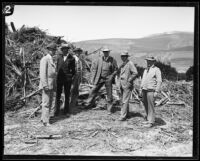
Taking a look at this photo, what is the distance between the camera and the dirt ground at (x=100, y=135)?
8.49m

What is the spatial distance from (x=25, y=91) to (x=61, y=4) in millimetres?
3446

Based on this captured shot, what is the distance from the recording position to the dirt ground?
27.9ft

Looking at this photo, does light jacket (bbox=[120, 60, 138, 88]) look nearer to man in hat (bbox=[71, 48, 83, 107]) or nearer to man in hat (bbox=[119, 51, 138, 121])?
man in hat (bbox=[119, 51, 138, 121])

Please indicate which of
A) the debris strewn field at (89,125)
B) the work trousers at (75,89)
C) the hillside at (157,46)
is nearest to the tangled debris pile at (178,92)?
the debris strewn field at (89,125)

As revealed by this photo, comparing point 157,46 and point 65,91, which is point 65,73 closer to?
point 65,91

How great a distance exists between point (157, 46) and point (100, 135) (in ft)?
12.9

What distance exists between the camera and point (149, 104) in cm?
934

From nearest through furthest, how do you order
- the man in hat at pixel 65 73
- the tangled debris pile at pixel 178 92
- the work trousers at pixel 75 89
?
the man in hat at pixel 65 73 < the work trousers at pixel 75 89 < the tangled debris pile at pixel 178 92

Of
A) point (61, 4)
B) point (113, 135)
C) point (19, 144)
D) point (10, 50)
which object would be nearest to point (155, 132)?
point (113, 135)

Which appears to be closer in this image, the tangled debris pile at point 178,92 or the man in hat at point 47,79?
the man in hat at point 47,79

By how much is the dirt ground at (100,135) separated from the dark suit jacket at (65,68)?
1191mm

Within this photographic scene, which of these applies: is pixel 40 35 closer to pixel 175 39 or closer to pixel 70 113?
pixel 70 113

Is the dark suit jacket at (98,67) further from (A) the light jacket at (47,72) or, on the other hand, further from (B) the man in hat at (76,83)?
(A) the light jacket at (47,72)

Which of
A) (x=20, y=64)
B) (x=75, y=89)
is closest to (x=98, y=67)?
(x=75, y=89)
